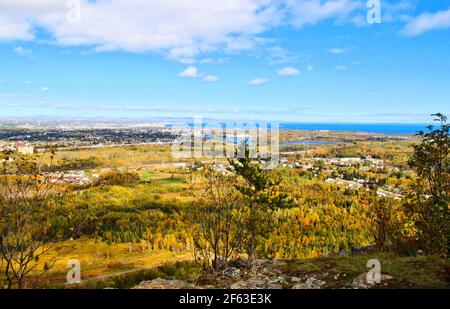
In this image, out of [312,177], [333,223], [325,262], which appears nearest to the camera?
[325,262]

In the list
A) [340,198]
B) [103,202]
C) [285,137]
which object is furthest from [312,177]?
[285,137]

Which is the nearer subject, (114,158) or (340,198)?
(340,198)

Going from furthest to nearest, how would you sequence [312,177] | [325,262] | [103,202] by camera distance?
[312,177] < [103,202] < [325,262]

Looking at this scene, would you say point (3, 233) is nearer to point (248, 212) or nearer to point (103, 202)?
point (248, 212)

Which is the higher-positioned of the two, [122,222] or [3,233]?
[3,233]

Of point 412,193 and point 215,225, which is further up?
point 412,193

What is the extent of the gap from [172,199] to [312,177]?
40.0m

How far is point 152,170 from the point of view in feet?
338

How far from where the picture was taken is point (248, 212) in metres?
12.3

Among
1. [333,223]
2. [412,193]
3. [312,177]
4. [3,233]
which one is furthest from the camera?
[312,177]

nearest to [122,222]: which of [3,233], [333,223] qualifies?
[333,223]

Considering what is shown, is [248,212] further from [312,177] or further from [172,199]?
[312,177]
